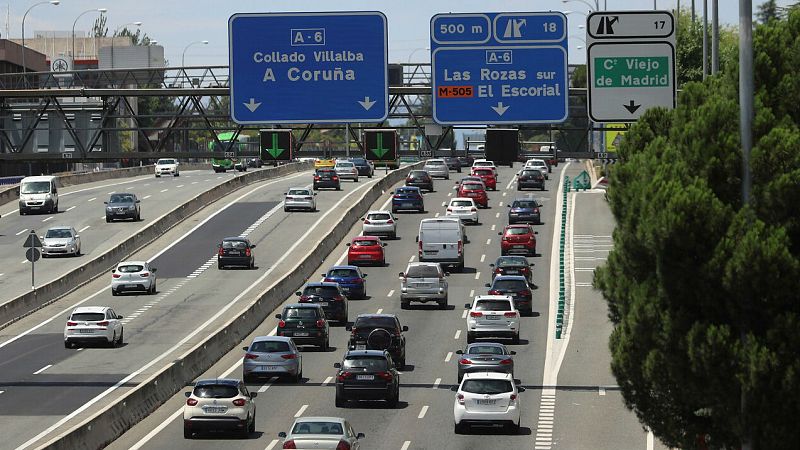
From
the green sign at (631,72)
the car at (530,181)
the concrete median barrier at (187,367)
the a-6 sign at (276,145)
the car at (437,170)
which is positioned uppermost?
the green sign at (631,72)

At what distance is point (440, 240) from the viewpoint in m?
68.8

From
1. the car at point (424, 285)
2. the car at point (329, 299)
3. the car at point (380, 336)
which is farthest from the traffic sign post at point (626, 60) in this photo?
the car at point (424, 285)

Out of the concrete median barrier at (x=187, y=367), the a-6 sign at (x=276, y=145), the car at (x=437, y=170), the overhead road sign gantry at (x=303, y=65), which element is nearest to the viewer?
the concrete median barrier at (x=187, y=367)

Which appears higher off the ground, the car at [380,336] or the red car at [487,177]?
the red car at [487,177]

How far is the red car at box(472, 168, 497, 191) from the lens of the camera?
104906 mm

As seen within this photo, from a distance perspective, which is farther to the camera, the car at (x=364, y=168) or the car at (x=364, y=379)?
the car at (x=364, y=168)

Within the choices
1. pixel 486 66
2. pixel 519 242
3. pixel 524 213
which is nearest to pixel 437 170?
pixel 524 213

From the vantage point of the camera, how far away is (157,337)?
53.8 m

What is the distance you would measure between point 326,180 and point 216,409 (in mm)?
67163

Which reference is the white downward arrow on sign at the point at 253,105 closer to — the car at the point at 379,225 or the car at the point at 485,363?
the car at the point at 485,363

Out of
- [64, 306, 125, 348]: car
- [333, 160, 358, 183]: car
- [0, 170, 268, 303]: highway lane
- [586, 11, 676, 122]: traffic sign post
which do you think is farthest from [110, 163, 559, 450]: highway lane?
[333, 160, 358, 183]: car

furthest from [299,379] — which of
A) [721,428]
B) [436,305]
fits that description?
[721,428]

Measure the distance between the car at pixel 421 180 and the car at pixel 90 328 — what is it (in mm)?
51020

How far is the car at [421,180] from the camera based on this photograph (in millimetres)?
101750
